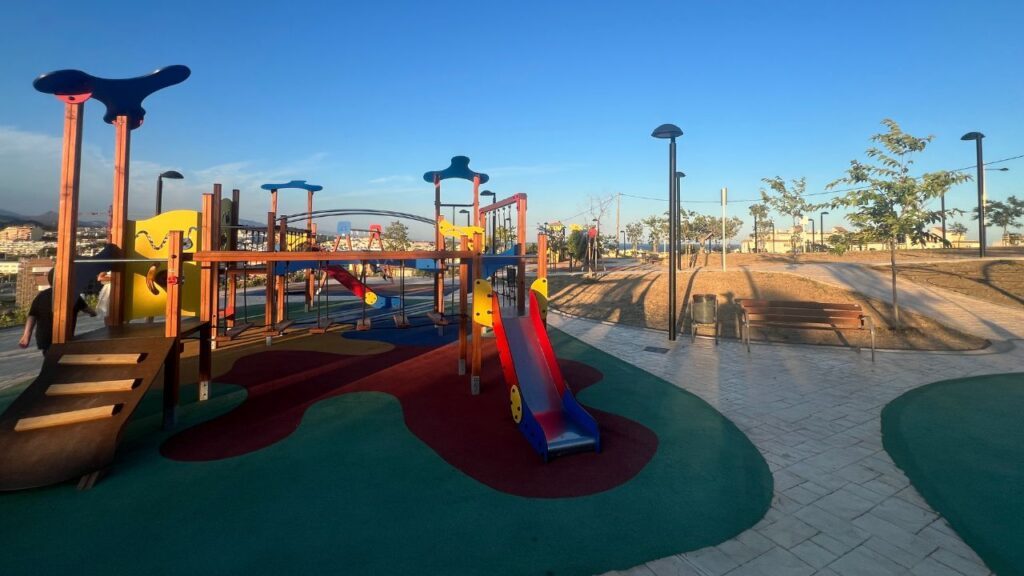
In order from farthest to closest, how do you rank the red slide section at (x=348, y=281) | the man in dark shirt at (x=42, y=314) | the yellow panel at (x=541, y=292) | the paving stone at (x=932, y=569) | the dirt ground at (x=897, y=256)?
1. the dirt ground at (x=897, y=256)
2. the red slide section at (x=348, y=281)
3. the yellow panel at (x=541, y=292)
4. the man in dark shirt at (x=42, y=314)
5. the paving stone at (x=932, y=569)

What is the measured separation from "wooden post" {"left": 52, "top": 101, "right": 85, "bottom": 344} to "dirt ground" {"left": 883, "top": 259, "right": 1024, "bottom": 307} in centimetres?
2396

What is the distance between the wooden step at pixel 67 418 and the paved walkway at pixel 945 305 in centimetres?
1776

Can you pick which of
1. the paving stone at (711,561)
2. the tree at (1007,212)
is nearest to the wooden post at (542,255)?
the paving stone at (711,561)

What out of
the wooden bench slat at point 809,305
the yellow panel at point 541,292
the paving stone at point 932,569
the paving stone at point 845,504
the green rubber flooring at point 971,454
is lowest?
the paving stone at point 932,569

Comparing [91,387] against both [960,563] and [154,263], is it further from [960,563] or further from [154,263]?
[960,563]

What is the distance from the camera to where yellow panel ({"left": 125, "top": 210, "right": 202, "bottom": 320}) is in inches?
315

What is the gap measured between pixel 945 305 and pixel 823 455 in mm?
14028

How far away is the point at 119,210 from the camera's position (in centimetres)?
674

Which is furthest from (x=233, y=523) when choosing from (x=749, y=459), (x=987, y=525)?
(x=987, y=525)

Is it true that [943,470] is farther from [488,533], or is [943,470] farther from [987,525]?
[488,533]

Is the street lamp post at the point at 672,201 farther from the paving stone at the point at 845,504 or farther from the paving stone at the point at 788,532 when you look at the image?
the paving stone at the point at 788,532

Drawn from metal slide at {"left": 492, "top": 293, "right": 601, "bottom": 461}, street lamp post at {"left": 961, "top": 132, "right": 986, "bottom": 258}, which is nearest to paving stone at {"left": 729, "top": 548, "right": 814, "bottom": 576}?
metal slide at {"left": 492, "top": 293, "right": 601, "bottom": 461}

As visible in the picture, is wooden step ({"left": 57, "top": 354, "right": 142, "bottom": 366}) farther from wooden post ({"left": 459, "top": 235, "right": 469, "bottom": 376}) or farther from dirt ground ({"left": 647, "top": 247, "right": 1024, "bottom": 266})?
dirt ground ({"left": 647, "top": 247, "right": 1024, "bottom": 266})

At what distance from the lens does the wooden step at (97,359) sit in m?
4.89
